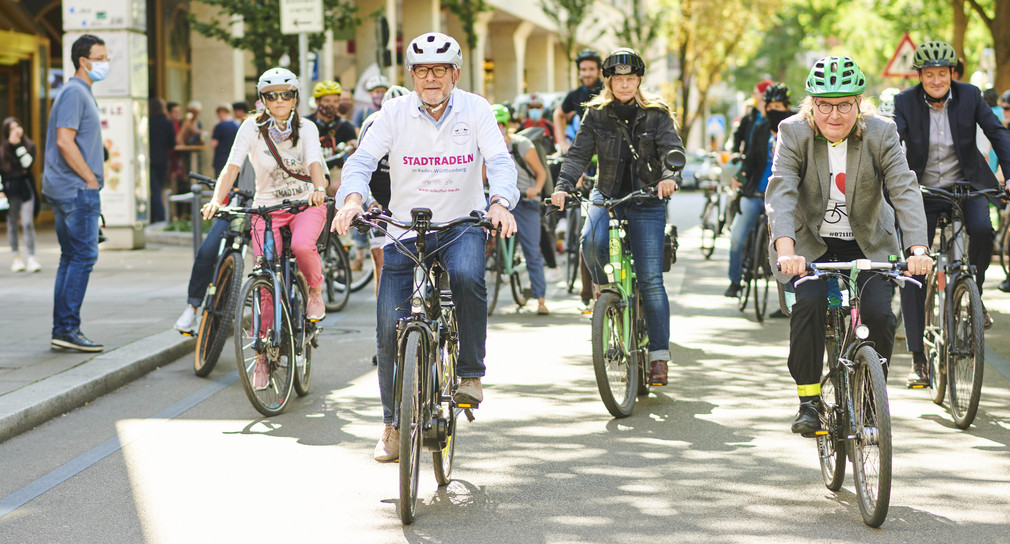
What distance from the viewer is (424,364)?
5.23 meters

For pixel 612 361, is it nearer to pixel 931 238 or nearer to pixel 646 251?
pixel 646 251

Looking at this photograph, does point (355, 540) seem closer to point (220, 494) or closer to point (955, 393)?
point (220, 494)

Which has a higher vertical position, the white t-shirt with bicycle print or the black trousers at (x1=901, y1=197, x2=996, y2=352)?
the white t-shirt with bicycle print

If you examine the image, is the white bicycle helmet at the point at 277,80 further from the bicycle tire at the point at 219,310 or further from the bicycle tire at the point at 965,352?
the bicycle tire at the point at 965,352

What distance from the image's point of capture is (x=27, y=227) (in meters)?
14.8

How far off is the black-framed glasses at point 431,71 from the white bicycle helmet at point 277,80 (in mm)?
2522

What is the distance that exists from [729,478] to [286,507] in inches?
74.1

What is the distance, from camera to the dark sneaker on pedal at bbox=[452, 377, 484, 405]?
558cm

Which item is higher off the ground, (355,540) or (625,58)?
(625,58)

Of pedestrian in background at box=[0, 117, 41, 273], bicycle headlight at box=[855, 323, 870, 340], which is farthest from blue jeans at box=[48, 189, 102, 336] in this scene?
pedestrian in background at box=[0, 117, 41, 273]

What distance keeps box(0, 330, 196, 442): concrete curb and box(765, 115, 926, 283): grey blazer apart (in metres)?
3.93

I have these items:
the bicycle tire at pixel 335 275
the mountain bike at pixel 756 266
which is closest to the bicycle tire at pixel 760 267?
the mountain bike at pixel 756 266

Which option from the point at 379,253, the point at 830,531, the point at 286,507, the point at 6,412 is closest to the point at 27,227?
the point at 379,253

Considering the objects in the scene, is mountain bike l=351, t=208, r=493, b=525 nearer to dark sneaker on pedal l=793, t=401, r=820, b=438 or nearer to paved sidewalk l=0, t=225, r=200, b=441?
dark sneaker on pedal l=793, t=401, r=820, b=438
